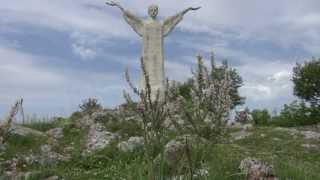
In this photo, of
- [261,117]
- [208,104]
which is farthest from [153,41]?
[208,104]

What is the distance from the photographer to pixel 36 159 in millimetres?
19375

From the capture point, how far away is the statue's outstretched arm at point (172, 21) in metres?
31.0

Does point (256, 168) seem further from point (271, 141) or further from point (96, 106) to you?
point (96, 106)

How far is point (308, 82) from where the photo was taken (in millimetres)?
33500

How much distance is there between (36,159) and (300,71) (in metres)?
18.1

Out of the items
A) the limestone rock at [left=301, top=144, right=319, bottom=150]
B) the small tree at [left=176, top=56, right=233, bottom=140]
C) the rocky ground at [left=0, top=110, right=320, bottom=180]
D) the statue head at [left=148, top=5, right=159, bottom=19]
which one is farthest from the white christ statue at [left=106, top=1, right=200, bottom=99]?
the small tree at [left=176, top=56, right=233, bottom=140]

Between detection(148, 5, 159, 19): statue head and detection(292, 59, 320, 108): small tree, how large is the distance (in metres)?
7.78

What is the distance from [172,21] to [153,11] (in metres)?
1.00

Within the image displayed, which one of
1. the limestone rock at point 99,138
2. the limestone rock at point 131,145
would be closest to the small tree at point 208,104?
the limestone rock at point 131,145

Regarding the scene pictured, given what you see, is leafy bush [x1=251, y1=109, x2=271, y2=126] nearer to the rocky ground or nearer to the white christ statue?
the rocky ground

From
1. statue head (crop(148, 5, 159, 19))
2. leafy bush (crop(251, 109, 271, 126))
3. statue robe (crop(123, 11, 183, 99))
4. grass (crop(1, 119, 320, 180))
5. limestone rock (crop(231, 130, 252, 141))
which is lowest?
grass (crop(1, 119, 320, 180))

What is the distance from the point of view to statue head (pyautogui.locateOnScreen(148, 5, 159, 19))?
3086 centimetres

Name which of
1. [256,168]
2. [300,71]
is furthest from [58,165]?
[300,71]

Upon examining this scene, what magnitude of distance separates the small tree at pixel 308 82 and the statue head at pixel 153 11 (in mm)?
7784
